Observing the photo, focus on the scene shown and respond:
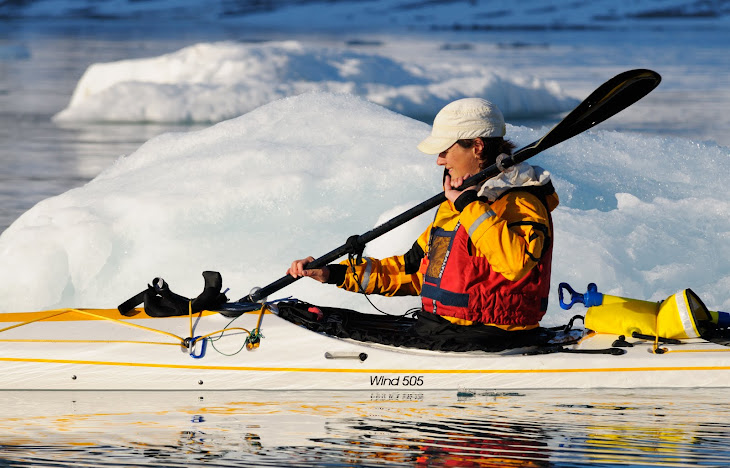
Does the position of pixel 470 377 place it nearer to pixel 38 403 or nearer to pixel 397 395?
pixel 397 395

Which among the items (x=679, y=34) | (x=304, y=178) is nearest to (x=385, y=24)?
(x=679, y=34)

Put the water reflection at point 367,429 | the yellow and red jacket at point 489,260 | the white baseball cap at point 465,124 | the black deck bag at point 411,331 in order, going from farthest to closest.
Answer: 1. the black deck bag at point 411,331
2. the white baseball cap at point 465,124
3. the yellow and red jacket at point 489,260
4. the water reflection at point 367,429

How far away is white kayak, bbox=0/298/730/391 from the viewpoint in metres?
4.87

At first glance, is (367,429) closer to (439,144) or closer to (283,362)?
(283,362)

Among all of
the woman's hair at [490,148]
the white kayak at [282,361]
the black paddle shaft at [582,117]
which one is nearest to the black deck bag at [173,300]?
the white kayak at [282,361]

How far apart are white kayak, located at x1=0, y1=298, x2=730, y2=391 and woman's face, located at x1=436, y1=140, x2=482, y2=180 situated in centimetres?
75

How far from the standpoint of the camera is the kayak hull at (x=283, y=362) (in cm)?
487

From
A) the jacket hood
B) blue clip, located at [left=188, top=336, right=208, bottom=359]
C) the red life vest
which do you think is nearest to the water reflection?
blue clip, located at [left=188, top=336, right=208, bottom=359]

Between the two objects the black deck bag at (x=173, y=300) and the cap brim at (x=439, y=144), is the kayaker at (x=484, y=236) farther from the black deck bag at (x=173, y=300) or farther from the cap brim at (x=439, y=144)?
the black deck bag at (x=173, y=300)

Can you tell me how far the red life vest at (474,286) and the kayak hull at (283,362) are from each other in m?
0.25

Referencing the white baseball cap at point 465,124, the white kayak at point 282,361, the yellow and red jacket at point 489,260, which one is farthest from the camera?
the white kayak at point 282,361

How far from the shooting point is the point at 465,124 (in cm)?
447

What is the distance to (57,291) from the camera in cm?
657

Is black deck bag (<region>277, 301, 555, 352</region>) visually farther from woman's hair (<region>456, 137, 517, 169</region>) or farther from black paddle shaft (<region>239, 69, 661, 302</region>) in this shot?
woman's hair (<region>456, 137, 517, 169</region>)
